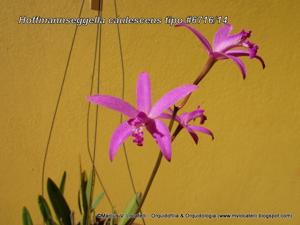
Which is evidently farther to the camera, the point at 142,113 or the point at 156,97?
the point at 156,97

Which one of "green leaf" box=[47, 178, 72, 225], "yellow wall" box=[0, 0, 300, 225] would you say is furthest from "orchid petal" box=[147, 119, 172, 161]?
"yellow wall" box=[0, 0, 300, 225]

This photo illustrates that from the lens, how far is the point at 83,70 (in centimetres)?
98

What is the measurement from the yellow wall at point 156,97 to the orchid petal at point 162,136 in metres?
0.58

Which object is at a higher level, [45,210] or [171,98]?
[171,98]

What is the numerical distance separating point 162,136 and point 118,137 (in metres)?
0.06

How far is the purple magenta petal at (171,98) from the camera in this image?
388 millimetres

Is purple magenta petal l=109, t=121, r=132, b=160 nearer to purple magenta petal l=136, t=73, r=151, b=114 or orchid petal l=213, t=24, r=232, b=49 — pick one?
purple magenta petal l=136, t=73, r=151, b=114

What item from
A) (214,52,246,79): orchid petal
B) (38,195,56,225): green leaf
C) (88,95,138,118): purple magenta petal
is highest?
(214,52,246,79): orchid petal

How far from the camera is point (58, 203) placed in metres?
0.61

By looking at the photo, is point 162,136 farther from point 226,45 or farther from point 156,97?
point 156,97

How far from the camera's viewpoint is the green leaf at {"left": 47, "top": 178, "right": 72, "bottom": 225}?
0.60m

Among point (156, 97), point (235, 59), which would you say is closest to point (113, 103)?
point (235, 59)

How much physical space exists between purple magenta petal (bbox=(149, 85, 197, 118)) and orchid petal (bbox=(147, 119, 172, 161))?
1 cm

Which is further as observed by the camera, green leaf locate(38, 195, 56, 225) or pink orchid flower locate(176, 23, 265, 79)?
green leaf locate(38, 195, 56, 225)
